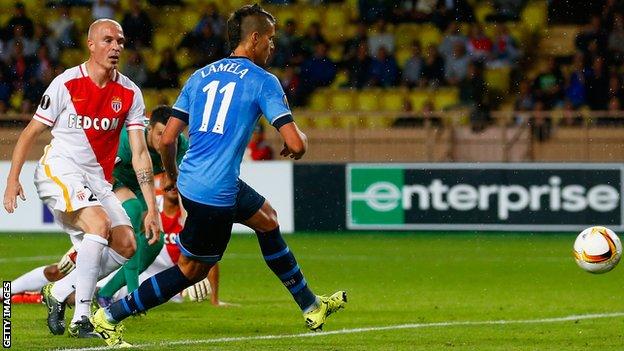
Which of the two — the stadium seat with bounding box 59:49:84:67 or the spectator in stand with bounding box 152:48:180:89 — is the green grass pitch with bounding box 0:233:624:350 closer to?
the spectator in stand with bounding box 152:48:180:89

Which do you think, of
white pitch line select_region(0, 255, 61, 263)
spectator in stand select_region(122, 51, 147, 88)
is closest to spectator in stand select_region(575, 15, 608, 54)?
spectator in stand select_region(122, 51, 147, 88)

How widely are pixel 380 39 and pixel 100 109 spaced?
13671 mm

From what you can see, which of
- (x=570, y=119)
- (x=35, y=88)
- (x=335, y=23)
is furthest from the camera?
(x=335, y=23)

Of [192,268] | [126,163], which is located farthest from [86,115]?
[126,163]

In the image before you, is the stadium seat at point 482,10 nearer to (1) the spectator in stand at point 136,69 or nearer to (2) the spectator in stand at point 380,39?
(2) the spectator in stand at point 380,39

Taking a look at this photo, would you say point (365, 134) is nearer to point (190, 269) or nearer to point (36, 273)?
point (36, 273)

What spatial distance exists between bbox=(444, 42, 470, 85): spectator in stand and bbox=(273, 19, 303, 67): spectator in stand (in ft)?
7.71

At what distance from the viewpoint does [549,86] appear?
20.6 meters

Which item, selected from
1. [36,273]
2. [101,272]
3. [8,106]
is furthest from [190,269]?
[8,106]

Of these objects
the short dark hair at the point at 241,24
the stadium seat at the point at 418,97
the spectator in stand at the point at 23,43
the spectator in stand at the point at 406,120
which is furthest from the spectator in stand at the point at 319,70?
the short dark hair at the point at 241,24

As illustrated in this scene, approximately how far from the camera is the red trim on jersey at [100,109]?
29.0ft

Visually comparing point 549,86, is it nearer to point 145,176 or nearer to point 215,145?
point 145,176

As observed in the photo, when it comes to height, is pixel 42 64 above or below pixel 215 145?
below

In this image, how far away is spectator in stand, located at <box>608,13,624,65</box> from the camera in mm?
20719
